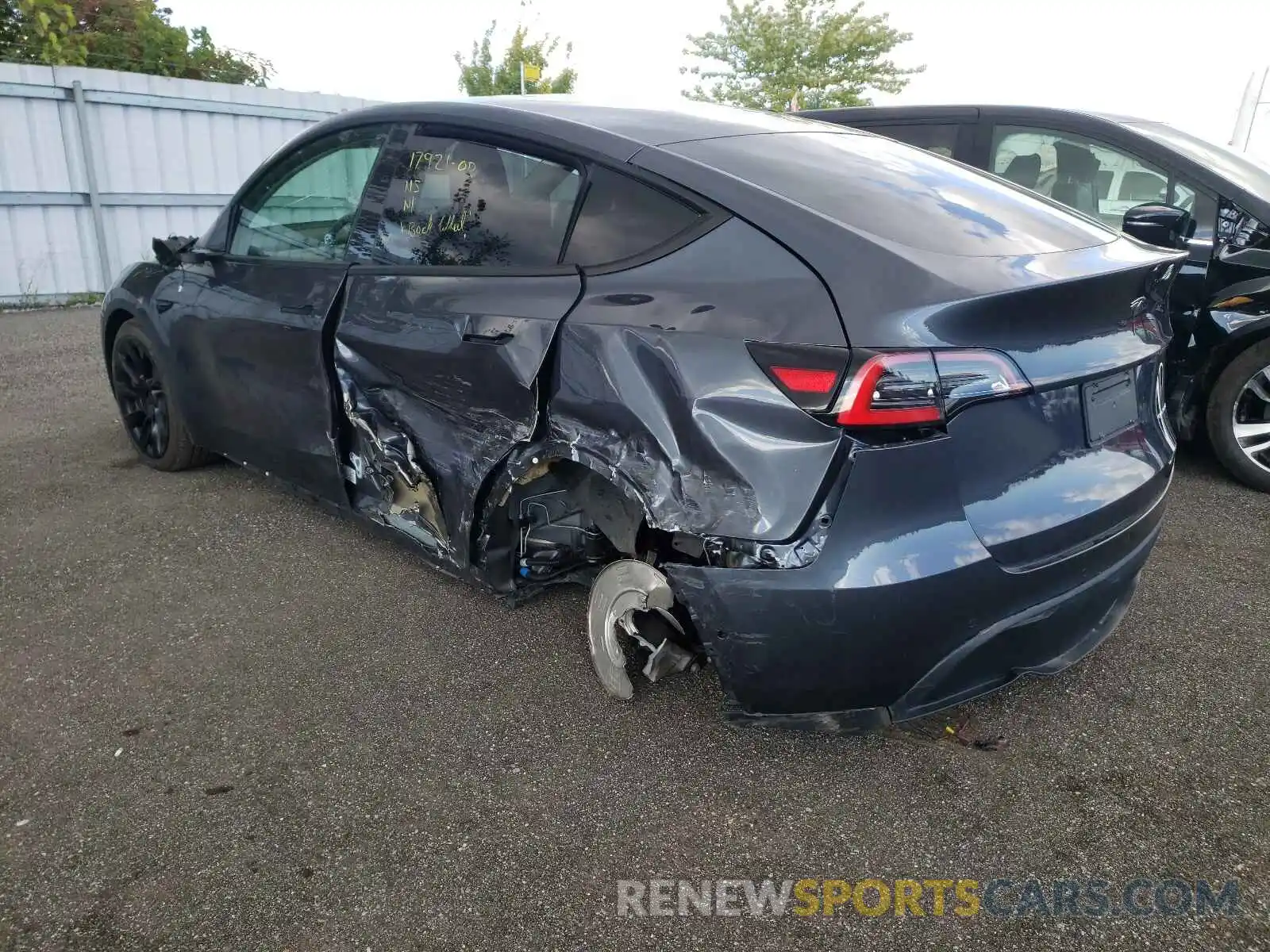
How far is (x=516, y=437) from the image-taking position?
253 cm

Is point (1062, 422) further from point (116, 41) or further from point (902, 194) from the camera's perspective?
point (116, 41)

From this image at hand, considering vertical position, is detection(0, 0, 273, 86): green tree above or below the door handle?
above

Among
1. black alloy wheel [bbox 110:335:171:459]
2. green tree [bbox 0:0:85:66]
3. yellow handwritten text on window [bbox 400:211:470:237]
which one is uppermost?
green tree [bbox 0:0:85:66]

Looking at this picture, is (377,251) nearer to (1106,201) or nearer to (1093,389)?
(1093,389)

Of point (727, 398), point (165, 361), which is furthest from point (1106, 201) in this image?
point (165, 361)

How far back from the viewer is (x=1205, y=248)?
419cm

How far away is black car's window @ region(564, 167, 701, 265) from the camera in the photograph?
2301 millimetres

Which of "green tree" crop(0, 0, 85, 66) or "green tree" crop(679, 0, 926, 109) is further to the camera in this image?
"green tree" crop(679, 0, 926, 109)

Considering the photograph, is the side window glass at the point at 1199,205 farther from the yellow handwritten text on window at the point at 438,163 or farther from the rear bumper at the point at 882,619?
the yellow handwritten text on window at the point at 438,163

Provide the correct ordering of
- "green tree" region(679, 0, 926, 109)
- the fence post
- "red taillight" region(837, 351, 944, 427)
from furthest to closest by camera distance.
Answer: "green tree" region(679, 0, 926, 109), the fence post, "red taillight" region(837, 351, 944, 427)

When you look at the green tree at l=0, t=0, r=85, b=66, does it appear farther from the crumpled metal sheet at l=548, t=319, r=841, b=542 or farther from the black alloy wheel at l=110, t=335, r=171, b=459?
the crumpled metal sheet at l=548, t=319, r=841, b=542

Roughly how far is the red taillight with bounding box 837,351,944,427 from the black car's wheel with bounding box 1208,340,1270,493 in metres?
3.14

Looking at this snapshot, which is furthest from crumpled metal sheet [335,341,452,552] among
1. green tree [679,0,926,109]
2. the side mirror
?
green tree [679,0,926,109]

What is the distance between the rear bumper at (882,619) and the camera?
6.38 feet
